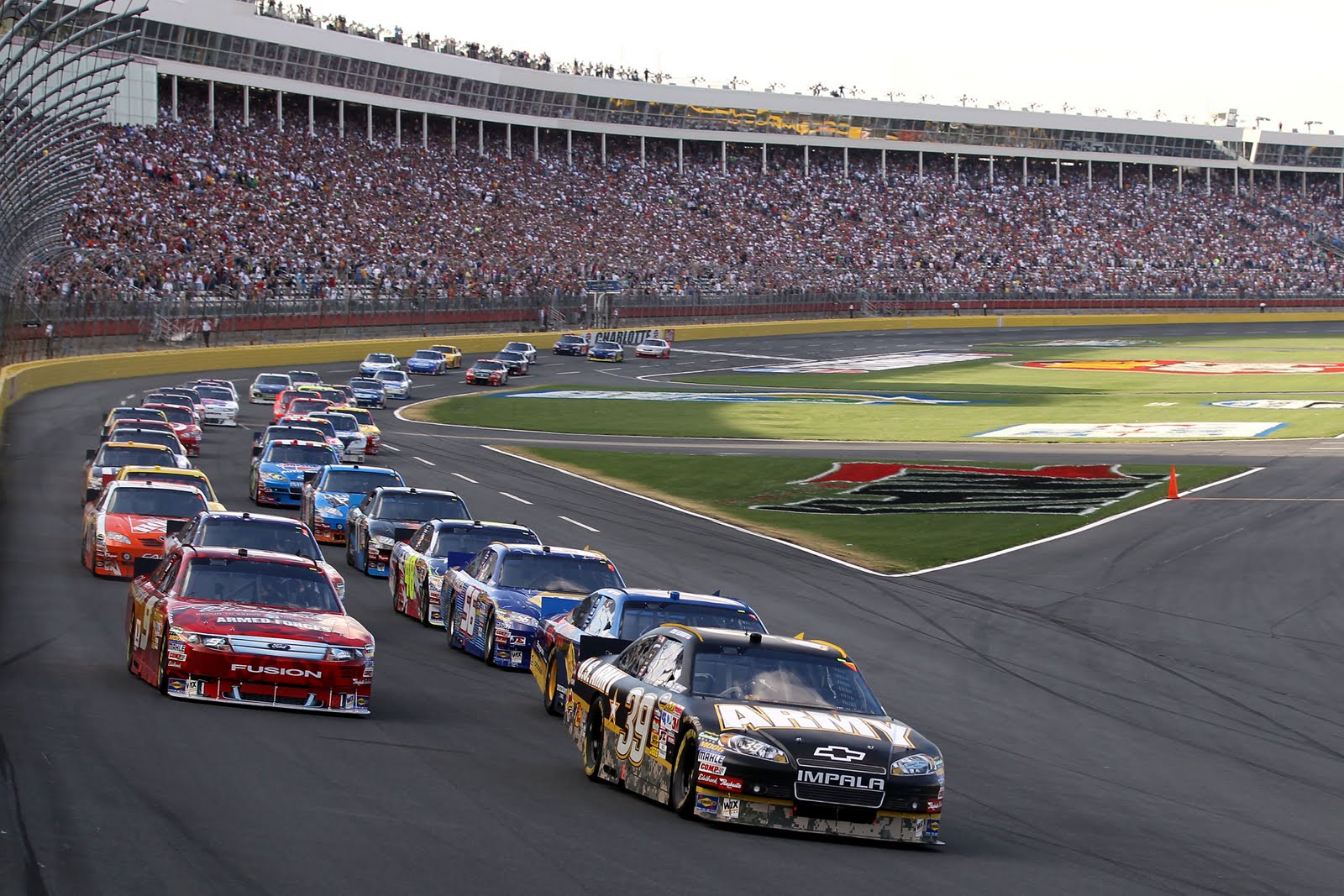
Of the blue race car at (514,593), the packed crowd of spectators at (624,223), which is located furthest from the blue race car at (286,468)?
the packed crowd of spectators at (624,223)

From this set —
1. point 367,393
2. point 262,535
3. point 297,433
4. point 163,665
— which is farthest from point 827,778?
point 367,393

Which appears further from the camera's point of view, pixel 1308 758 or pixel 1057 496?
pixel 1057 496

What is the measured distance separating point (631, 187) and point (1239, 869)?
4038 inches

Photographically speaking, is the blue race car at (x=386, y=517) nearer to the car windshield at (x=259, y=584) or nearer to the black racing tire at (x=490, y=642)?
the black racing tire at (x=490, y=642)

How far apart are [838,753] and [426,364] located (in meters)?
68.9

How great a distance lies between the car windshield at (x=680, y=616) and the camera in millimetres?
14594

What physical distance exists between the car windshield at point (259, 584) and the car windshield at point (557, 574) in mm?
3030

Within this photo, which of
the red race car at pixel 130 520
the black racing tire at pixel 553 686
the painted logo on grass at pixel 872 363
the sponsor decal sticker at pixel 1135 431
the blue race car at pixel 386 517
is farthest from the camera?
the painted logo on grass at pixel 872 363

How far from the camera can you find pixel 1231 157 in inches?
5782

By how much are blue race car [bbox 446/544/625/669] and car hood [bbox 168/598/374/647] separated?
316cm

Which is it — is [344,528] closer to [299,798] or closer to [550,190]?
[299,798]

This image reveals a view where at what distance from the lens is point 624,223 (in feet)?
343

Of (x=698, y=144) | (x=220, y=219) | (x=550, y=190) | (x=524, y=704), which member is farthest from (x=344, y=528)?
(x=698, y=144)

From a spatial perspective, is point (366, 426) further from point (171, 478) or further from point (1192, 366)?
point (1192, 366)
